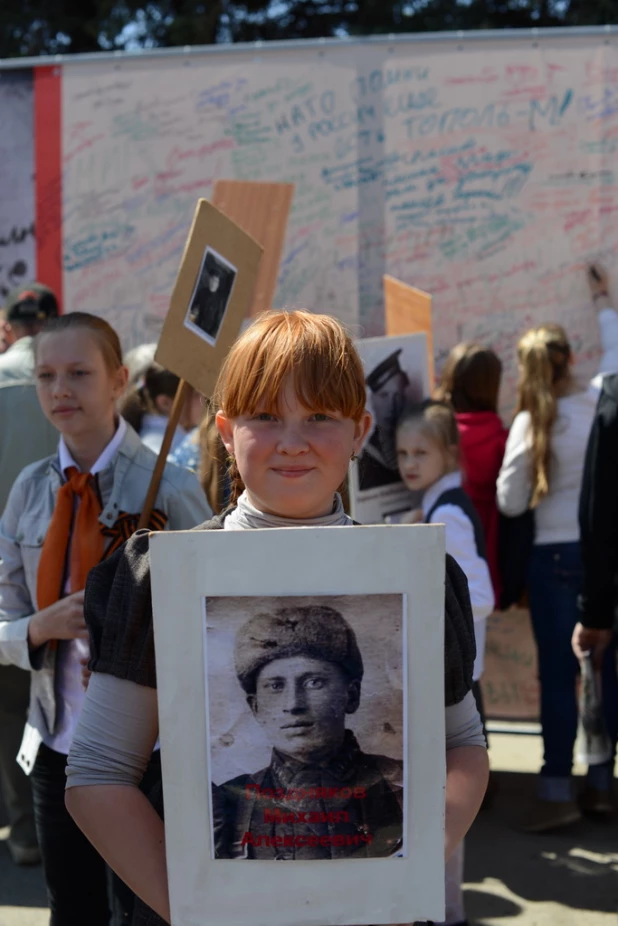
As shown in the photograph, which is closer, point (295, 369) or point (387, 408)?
point (295, 369)

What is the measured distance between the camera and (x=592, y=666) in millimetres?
3164

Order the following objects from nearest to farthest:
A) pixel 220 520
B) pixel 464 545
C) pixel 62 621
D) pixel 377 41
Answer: pixel 220 520 → pixel 62 621 → pixel 464 545 → pixel 377 41

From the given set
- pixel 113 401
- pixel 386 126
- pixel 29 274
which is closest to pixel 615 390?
pixel 113 401

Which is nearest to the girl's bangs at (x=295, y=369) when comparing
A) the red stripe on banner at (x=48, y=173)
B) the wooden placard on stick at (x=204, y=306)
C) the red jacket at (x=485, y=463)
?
the wooden placard on stick at (x=204, y=306)

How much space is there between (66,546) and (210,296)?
2.09 feet

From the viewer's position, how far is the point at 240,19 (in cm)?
1290

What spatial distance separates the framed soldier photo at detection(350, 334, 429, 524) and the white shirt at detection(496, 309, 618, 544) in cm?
109

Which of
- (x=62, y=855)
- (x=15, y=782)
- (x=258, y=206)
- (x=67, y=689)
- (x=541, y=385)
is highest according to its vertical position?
(x=258, y=206)

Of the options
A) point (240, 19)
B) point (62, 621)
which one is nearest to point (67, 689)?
point (62, 621)

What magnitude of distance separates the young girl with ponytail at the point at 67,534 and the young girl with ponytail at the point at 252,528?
100 cm

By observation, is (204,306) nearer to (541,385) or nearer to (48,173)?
(541,385)

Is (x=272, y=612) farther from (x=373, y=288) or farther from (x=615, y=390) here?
(x=373, y=288)

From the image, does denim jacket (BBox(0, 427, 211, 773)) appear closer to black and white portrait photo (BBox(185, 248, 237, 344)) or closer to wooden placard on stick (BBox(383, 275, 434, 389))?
black and white portrait photo (BBox(185, 248, 237, 344))

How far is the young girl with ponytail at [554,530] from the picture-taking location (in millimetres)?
4477
